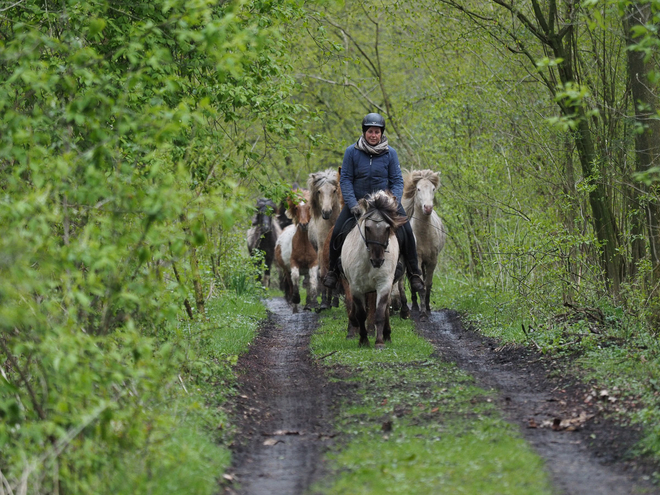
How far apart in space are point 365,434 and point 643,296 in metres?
4.35

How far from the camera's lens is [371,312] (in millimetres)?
11828

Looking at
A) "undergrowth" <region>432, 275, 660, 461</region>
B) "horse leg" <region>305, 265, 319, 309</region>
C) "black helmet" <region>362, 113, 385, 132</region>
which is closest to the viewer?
"undergrowth" <region>432, 275, 660, 461</region>

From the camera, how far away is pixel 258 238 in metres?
21.6

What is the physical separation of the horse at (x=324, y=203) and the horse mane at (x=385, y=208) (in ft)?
10.4

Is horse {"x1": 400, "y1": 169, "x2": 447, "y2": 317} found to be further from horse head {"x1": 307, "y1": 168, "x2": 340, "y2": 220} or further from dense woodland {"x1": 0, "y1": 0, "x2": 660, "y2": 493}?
horse head {"x1": 307, "y1": 168, "x2": 340, "y2": 220}

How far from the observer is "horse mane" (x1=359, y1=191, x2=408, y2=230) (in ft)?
33.7

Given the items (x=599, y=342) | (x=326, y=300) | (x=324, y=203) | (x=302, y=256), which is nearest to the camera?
(x=599, y=342)

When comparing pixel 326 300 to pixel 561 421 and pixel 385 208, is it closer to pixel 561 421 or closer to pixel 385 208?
pixel 385 208

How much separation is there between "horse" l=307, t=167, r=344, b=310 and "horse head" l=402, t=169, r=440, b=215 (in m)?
1.34

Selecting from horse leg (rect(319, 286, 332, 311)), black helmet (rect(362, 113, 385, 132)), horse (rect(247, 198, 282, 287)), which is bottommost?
horse leg (rect(319, 286, 332, 311))

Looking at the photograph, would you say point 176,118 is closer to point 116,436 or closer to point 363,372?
point 116,436

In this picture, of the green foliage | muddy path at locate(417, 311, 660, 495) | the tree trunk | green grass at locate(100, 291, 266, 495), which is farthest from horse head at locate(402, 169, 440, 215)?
the green foliage

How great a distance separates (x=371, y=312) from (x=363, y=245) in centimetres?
154

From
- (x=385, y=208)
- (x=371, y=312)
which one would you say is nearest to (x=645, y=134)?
(x=385, y=208)
